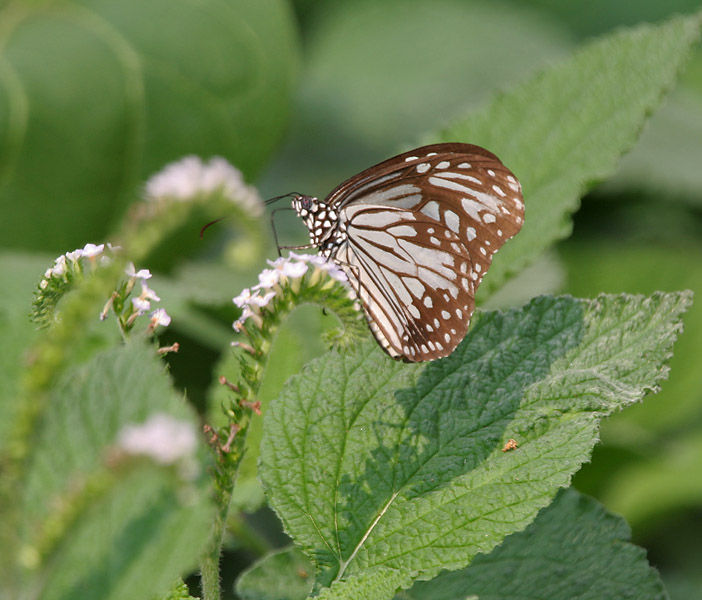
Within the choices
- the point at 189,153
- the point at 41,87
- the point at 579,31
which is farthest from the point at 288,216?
the point at 579,31

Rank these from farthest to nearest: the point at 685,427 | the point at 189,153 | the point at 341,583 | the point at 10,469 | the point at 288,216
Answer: the point at 288,216 → the point at 685,427 → the point at 189,153 → the point at 341,583 → the point at 10,469

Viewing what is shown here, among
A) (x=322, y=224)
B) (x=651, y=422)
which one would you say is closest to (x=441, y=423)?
(x=322, y=224)

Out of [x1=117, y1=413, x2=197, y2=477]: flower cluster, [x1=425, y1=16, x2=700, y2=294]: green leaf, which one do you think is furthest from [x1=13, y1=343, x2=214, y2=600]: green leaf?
[x1=425, y1=16, x2=700, y2=294]: green leaf

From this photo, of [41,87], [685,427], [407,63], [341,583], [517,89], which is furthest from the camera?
[407,63]

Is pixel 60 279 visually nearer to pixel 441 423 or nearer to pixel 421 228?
pixel 441 423

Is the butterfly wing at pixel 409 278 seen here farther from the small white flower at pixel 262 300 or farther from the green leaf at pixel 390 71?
the green leaf at pixel 390 71

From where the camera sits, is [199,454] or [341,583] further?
[341,583]

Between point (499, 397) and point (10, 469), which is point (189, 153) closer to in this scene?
point (499, 397)
